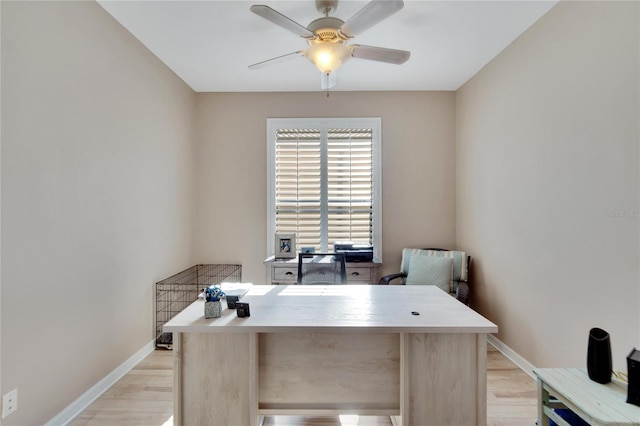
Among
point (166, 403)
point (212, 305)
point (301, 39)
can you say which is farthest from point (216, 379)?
point (301, 39)

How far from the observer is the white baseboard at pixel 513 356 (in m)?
2.31

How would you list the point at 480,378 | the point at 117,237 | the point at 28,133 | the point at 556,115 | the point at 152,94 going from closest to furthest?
the point at 480,378, the point at 28,133, the point at 556,115, the point at 117,237, the point at 152,94

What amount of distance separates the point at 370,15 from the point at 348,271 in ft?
8.10

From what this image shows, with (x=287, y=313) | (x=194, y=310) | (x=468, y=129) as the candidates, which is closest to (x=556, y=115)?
(x=468, y=129)

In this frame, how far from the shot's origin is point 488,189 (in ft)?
9.50

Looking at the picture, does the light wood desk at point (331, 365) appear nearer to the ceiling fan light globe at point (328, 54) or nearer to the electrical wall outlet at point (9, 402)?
the electrical wall outlet at point (9, 402)

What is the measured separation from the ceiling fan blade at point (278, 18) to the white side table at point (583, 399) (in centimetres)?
226

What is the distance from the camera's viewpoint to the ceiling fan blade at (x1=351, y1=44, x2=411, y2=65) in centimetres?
202

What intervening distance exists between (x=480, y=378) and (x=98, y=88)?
9.79ft

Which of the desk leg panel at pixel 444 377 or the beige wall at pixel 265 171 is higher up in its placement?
the beige wall at pixel 265 171

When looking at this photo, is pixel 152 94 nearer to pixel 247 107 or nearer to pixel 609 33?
pixel 247 107

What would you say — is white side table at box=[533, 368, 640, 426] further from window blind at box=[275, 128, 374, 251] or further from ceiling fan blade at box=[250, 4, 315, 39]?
window blind at box=[275, 128, 374, 251]

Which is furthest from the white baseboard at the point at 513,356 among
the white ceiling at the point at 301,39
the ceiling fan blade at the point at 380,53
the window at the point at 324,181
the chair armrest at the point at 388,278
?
the white ceiling at the point at 301,39

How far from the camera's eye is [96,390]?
2025 millimetres
